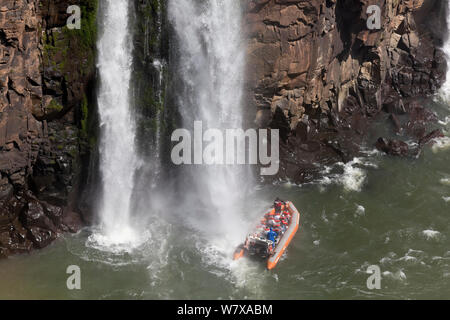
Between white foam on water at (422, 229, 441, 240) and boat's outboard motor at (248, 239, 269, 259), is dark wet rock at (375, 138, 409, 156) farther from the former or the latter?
boat's outboard motor at (248, 239, 269, 259)

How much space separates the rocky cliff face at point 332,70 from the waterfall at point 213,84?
3.09ft

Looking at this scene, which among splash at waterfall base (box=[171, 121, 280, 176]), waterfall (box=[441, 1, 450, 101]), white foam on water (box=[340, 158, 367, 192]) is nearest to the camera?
splash at waterfall base (box=[171, 121, 280, 176])

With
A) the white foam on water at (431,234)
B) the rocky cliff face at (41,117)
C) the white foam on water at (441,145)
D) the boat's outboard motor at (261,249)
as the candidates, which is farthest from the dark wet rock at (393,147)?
the rocky cliff face at (41,117)

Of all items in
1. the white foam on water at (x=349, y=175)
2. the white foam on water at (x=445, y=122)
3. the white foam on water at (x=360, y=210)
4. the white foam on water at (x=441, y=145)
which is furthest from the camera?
the white foam on water at (x=445, y=122)

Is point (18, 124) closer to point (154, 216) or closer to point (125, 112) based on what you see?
point (125, 112)

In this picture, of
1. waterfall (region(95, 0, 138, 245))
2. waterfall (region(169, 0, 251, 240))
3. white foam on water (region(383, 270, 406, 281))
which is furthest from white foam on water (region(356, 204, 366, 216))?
waterfall (region(95, 0, 138, 245))

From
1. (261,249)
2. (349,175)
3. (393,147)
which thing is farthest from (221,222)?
(393,147)

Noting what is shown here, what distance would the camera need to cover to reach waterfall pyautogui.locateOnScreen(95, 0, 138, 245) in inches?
1045

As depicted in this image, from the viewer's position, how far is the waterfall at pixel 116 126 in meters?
26.5

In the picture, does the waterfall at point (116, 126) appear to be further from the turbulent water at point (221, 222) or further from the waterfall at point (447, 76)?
the waterfall at point (447, 76)

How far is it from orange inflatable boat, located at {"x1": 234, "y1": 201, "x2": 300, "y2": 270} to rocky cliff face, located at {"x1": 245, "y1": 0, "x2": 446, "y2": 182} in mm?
4548

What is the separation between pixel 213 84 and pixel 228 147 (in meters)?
3.72
